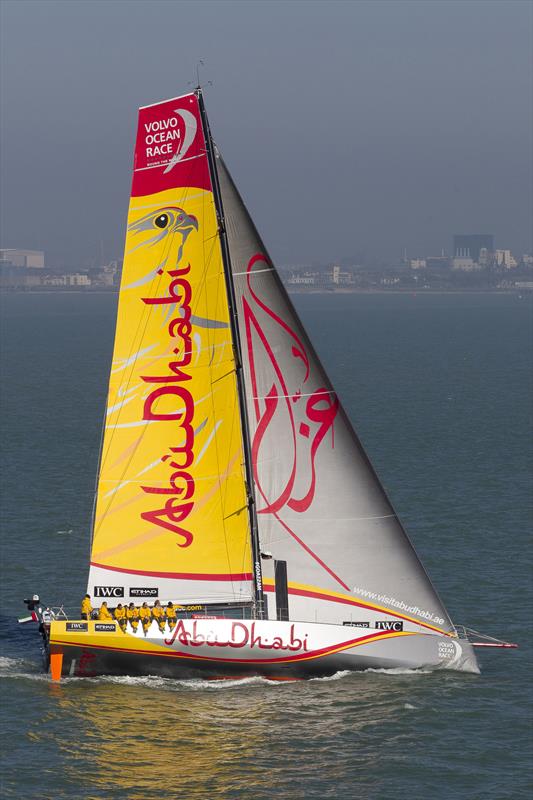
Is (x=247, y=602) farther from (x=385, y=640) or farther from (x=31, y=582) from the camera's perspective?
(x=31, y=582)

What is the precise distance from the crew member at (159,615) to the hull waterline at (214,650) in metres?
0.14

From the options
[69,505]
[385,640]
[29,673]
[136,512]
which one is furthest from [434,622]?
[69,505]

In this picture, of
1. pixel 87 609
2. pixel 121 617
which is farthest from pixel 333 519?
pixel 87 609

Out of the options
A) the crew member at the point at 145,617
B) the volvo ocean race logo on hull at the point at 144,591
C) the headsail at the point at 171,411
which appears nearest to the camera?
the crew member at the point at 145,617

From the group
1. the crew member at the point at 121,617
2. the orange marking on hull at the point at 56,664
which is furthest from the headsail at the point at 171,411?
the orange marking on hull at the point at 56,664

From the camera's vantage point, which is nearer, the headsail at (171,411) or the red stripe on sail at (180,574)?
the headsail at (171,411)

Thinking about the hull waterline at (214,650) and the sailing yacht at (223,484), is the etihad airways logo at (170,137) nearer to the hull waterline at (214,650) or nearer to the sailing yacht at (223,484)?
the sailing yacht at (223,484)

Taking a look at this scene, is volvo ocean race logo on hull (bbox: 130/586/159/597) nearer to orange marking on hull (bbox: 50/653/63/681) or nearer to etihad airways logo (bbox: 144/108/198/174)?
orange marking on hull (bbox: 50/653/63/681)

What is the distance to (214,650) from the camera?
38.1 m

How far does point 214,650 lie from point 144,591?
283 cm

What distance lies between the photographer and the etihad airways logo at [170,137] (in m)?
37.9

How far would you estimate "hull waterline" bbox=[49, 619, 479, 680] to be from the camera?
125 feet

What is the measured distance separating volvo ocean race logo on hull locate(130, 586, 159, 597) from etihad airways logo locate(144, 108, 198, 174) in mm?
10881

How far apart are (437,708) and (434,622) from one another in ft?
8.89
